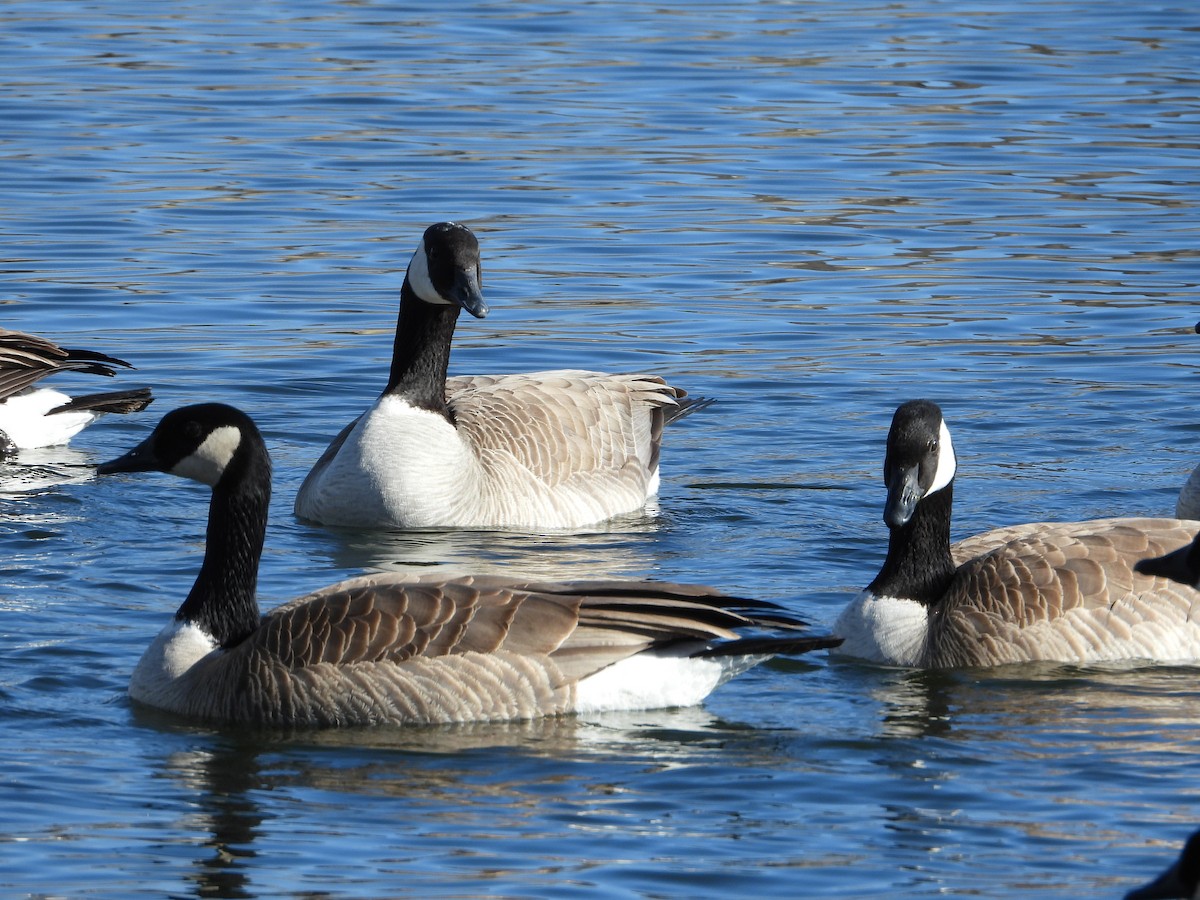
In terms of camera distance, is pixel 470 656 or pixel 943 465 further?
pixel 943 465

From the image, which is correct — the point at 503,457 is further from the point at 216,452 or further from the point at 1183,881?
the point at 1183,881

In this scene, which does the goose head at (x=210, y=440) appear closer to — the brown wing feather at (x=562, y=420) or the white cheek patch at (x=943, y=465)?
the white cheek patch at (x=943, y=465)

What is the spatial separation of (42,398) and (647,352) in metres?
4.56

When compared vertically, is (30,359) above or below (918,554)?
above

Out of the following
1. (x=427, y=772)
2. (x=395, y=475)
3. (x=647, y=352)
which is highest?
(x=647, y=352)

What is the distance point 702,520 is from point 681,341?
4.31 metres

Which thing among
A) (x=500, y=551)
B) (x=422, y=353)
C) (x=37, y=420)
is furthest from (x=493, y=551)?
(x=37, y=420)

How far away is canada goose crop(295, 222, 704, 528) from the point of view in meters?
12.5

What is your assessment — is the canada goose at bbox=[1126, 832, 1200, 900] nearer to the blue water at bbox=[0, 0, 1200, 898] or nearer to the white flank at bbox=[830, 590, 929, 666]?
the blue water at bbox=[0, 0, 1200, 898]

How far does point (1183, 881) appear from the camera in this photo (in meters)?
5.54

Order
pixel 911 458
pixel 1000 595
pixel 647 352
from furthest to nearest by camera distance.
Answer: pixel 647 352 < pixel 1000 595 < pixel 911 458

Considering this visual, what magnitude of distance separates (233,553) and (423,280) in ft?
12.4

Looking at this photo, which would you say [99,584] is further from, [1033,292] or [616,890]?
[1033,292]

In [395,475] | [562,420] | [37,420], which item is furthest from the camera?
[37,420]
